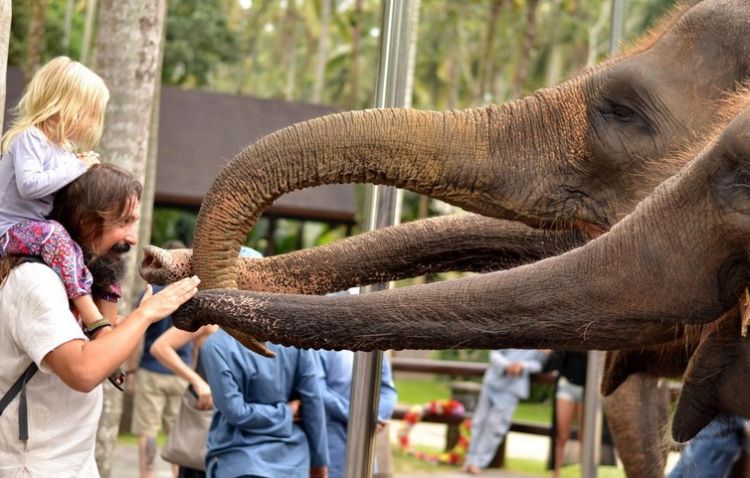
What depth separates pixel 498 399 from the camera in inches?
564

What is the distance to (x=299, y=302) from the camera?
359cm

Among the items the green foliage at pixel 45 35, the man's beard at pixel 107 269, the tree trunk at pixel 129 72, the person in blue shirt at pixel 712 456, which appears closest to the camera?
the man's beard at pixel 107 269

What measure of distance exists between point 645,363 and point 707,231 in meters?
1.92

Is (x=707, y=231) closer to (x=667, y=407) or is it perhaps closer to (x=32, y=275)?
(x=32, y=275)

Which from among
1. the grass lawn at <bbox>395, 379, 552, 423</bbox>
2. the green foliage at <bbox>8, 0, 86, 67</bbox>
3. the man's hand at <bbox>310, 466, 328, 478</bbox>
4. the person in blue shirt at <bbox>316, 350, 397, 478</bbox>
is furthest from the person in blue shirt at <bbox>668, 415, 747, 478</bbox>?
the green foliage at <bbox>8, 0, 86, 67</bbox>

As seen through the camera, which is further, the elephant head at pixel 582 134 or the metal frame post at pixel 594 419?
the metal frame post at pixel 594 419

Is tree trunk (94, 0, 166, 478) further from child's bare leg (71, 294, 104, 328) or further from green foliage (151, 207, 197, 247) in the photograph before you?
green foliage (151, 207, 197, 247)

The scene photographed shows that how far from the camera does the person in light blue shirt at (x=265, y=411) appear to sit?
582cm

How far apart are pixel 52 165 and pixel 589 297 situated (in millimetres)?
1878

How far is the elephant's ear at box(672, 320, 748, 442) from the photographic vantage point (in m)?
3.99

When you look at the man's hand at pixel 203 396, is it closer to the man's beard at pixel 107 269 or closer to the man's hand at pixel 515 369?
the man's beard at pixel 107 269

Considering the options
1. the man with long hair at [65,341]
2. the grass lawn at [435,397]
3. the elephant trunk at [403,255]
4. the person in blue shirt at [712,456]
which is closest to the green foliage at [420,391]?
the grass lawn at [435,397]

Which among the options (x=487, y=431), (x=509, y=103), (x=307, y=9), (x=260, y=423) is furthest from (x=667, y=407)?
(x=307, y=9)

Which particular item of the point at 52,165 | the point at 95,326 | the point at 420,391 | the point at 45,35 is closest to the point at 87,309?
the point at 95,326
